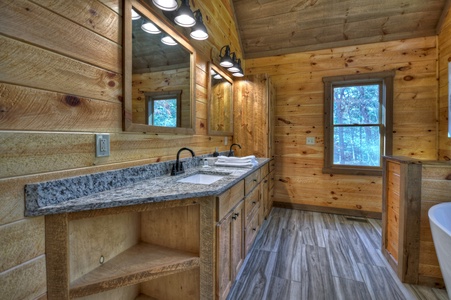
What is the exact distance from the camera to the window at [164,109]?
1467 millimetres

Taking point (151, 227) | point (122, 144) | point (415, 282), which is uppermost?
point (122, 144)

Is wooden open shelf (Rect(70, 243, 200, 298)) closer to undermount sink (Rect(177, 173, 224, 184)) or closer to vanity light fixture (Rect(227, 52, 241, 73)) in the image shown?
undermount sink (Rect(177, 173, 224, 184))

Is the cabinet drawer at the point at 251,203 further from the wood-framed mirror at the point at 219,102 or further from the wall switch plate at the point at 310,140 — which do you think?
the wall switch plate at the point at 310,140

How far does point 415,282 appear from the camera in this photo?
5.44 ft

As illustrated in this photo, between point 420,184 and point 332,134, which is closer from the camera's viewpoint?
point 420,184

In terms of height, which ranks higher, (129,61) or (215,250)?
(129,61)

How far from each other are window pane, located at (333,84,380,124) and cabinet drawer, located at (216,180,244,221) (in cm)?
239

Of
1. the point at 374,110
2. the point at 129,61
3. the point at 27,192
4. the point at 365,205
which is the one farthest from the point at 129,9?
the point at 365,205

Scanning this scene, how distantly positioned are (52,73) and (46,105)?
0.48ft

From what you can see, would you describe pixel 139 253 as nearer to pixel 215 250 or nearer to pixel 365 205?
pixel 215 250

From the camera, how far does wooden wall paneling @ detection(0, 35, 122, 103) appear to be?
0.78 meters

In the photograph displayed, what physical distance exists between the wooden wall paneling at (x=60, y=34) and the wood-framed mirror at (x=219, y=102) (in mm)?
1272

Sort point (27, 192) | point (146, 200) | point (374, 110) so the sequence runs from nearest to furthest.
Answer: point (27, 192), point (146, 200), point (374, 110)

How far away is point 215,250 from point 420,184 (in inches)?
67.6
